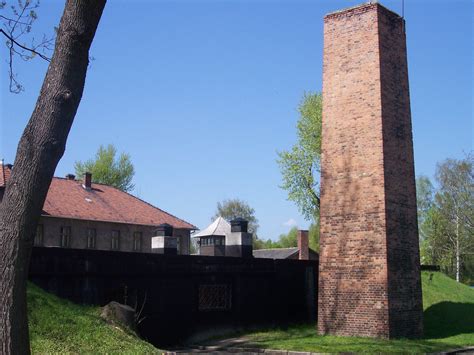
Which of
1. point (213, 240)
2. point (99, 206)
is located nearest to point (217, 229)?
point (213, 240)

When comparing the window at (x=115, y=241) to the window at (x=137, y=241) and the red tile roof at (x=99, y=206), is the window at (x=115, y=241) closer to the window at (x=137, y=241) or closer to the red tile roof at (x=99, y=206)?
the red tile roof at (x=99, y=206)

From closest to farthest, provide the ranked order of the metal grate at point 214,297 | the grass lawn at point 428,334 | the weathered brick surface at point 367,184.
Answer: the grass lawn at point 428,334 → the weathered brick surface at point 367,184 → the metal grate at point 214,297

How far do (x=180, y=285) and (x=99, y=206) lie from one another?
61.9 feet

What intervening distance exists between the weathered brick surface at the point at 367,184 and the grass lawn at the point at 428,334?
77 centimetres

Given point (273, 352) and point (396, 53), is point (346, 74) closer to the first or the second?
point (396, 53)

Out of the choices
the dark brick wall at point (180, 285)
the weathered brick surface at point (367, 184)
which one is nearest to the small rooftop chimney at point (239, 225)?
the dark brick wall at point (180, 285)

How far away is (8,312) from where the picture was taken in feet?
18.7

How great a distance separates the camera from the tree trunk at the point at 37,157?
5.75 m

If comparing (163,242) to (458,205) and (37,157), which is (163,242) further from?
(458,205)

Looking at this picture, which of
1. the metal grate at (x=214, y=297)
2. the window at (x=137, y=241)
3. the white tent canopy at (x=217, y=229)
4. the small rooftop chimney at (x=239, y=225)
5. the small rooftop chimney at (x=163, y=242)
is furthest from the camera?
the window at (x=137, y=241)

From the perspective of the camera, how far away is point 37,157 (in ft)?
19.8

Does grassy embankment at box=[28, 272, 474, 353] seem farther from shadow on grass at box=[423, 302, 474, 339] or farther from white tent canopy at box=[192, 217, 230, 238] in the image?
white tent canopy at box=[192, 217, 230, 238]

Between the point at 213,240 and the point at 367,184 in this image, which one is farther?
the point at 213,240

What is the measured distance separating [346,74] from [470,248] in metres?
34.8
